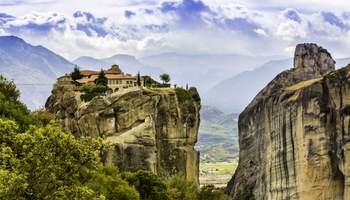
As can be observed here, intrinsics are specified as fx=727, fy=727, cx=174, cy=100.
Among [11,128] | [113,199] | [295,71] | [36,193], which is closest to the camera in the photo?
[36,193]

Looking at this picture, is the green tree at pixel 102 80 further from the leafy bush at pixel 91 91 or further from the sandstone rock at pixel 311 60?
the sandstone rock at pixel 311 60

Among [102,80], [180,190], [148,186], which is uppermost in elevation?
[102,80]

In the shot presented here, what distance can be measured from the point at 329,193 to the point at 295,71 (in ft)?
107

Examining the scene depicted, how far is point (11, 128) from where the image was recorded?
112ft

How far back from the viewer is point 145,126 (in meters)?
97.4

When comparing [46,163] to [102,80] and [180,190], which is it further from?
[102,80]

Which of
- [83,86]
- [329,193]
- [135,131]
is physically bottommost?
[329,193]

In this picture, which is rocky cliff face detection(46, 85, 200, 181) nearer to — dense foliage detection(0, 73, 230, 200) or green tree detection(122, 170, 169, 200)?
green tree detection(122, 170, 169, 200)

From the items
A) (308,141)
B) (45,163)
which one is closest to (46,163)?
(45,163)

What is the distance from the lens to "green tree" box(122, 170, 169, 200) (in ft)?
230

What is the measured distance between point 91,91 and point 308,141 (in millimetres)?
32310

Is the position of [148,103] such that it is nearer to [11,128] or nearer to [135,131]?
[135,131]

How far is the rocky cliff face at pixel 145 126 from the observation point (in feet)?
312

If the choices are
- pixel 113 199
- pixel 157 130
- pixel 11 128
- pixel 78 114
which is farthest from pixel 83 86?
pixel 11 128
